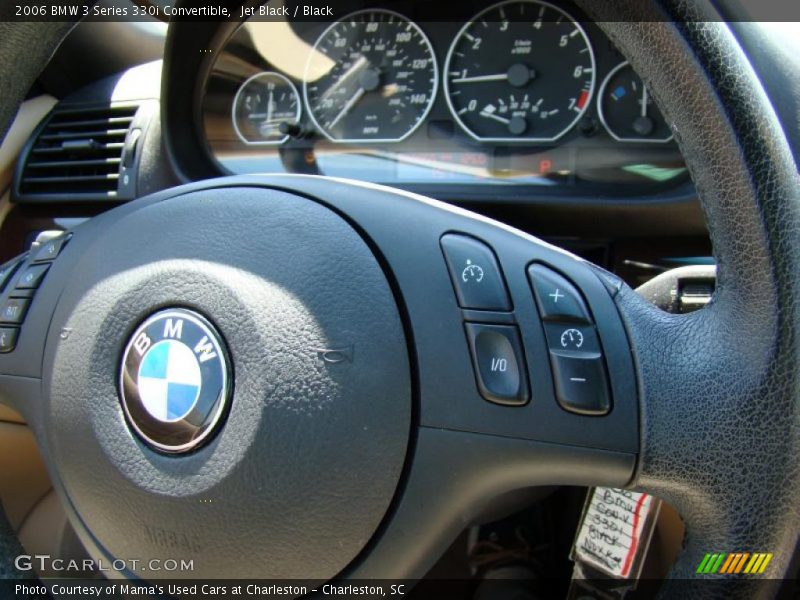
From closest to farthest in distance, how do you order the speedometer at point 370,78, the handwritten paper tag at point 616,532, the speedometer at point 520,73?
1. the handwritten paper tag at point 616,532
2. the speedometer at point 520,73
3. the speedometer at point 370,78

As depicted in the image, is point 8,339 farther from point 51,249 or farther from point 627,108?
point 627,108

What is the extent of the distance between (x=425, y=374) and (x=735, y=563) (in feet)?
1.04

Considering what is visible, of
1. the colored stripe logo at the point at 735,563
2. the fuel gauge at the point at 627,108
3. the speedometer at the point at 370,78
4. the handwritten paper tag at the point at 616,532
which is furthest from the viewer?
the speedometer at the point at 370,78

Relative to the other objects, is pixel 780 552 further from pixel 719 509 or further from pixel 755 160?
pixel 755 160

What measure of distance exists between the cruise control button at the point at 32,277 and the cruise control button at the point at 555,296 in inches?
24.5

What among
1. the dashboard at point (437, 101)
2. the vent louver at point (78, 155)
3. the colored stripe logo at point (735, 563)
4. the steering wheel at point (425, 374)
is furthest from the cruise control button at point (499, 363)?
the vent louver at point (78, 155)

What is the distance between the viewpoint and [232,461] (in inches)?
30.9

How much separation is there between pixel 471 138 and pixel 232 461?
1.11 meters

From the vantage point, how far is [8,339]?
101cm

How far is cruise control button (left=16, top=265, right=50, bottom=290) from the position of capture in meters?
1.03

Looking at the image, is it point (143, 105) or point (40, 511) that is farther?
point (143, 105)

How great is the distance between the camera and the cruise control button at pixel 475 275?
2.58 feet

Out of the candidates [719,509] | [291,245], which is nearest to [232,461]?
[291,245]

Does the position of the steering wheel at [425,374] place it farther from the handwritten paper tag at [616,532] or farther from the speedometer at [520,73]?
the speedometer at [520,73]
